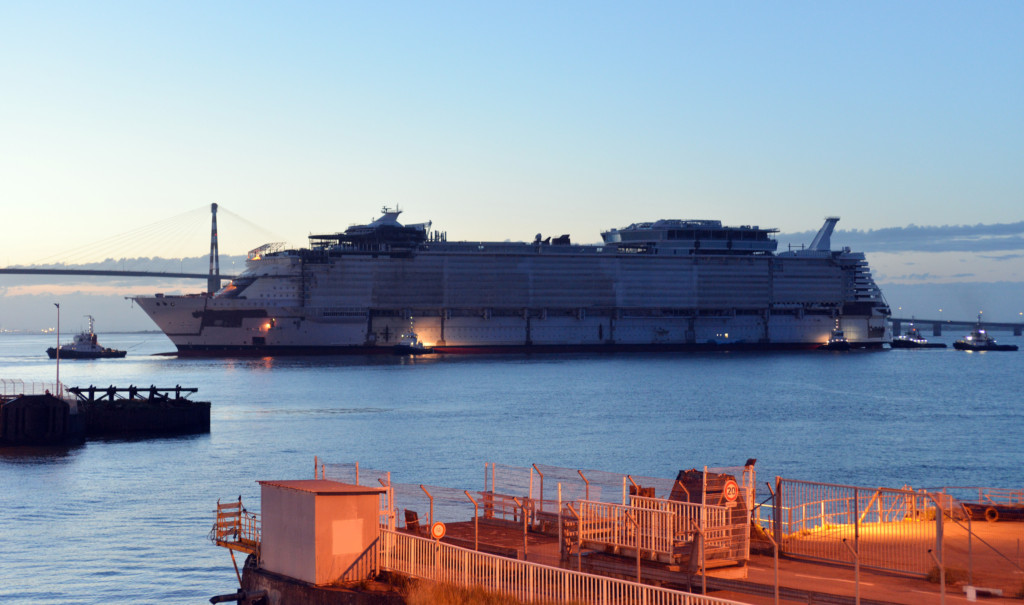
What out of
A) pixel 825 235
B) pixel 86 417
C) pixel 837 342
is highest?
pixel 825 235

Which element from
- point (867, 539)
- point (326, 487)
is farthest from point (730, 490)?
point (326, 487)

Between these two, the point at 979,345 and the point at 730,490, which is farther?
the point at 979,345

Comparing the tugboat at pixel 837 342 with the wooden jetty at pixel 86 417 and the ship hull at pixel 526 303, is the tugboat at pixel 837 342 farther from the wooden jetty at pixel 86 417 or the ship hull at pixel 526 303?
the wooden jetty at pixel 86 417

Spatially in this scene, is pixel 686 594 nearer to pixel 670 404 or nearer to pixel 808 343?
pixel 670 404

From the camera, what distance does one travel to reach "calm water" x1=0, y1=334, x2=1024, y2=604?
26188 millimetres

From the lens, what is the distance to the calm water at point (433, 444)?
2619 cm

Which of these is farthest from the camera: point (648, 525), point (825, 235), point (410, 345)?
point (825, 235)

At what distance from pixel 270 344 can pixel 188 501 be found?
92862 millimetres

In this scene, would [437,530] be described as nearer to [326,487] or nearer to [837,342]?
[326,487]

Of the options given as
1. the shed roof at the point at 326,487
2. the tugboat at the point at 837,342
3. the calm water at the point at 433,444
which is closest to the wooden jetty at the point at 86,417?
the calm water at the point at 433,444

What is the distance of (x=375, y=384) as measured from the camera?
281 feet

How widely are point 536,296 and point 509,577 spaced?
127 m

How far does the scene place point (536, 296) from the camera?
140 meters

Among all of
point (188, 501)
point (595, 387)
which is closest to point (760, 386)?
point (595, 387)
